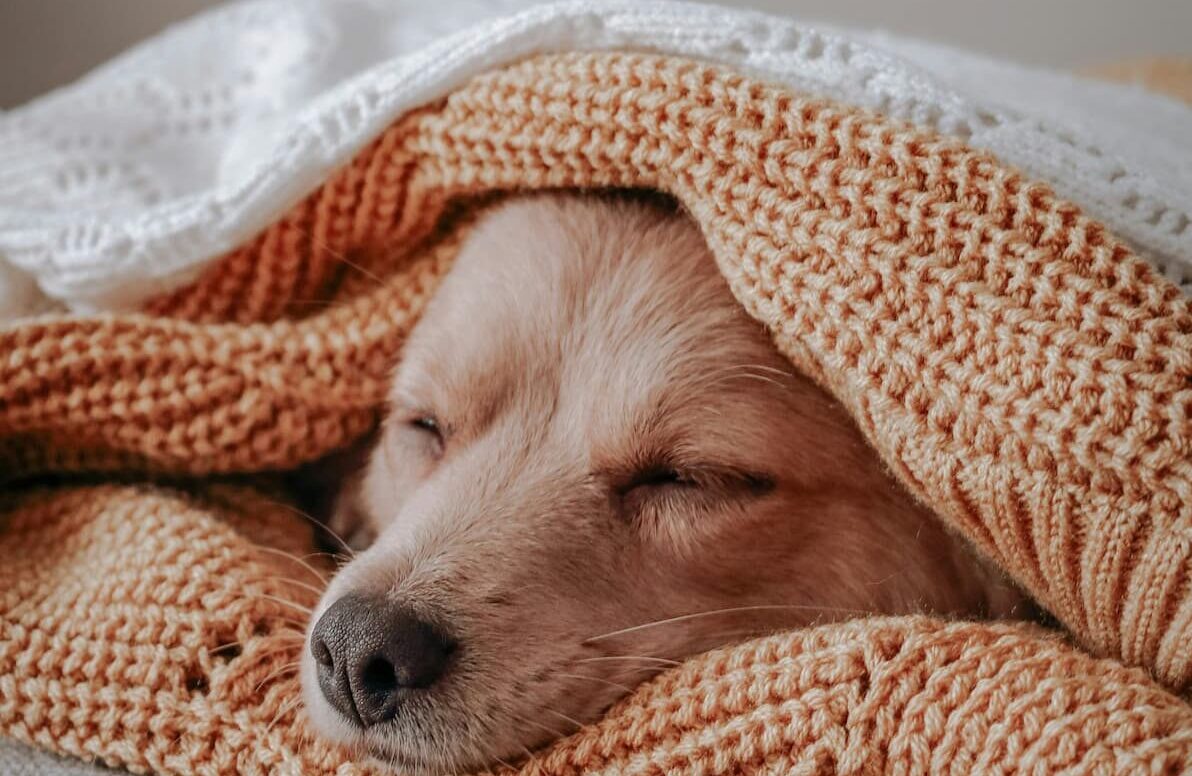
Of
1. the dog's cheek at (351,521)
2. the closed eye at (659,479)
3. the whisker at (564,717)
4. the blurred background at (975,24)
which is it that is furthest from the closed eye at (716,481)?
the blurred background at (975,24)

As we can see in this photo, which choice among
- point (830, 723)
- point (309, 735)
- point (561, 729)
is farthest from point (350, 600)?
point (830, 723)

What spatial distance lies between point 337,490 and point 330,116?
0.52 metres

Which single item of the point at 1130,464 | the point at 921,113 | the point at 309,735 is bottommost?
the point at 309,735

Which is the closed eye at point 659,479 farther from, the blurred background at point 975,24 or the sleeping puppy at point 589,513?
the blurred background at point 975,24

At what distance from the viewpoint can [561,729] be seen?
102cm

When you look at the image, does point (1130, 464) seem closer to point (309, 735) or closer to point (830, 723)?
point (830, 723)

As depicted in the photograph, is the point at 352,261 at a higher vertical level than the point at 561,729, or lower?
higher

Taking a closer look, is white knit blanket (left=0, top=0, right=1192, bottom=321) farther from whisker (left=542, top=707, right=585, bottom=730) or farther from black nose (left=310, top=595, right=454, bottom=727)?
whisker (left=542, top=707, right=585, bottom=730)

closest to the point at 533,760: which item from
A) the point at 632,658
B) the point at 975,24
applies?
the point at 632,658

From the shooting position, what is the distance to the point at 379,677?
0.99m

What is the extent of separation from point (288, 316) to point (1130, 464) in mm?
1016

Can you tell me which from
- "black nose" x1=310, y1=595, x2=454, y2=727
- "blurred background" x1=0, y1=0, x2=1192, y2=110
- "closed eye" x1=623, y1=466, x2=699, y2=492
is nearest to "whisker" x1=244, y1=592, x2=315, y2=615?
"black nose" x1=310, y1=595, x2=454, y2=727

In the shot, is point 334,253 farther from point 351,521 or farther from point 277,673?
point 277,673

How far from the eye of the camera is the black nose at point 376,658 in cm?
98
